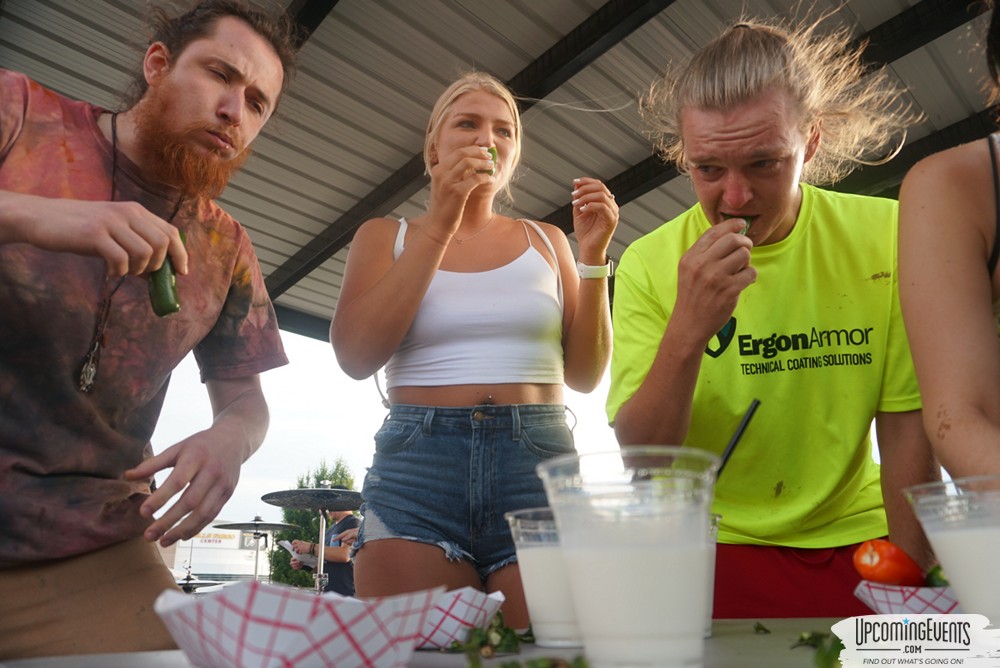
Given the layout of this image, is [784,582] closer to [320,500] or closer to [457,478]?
[457,478]

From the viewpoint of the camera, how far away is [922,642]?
2.27 feet

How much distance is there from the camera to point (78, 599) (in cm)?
137

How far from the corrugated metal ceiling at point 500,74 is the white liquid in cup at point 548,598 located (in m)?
3.26

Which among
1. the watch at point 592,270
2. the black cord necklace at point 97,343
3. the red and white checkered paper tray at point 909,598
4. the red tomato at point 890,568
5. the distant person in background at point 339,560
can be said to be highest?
the watch at point 592,270

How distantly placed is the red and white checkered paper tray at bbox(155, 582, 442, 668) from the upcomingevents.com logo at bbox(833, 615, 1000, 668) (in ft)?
1.35

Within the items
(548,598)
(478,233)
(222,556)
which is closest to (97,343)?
(478,233)

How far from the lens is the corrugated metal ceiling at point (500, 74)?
466cm

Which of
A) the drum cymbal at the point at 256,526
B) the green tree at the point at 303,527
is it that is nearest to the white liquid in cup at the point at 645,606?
the drum cymbal at the point at 256,526

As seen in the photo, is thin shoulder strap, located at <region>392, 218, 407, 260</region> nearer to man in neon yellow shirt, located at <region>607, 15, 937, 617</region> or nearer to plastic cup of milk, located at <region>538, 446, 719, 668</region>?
man in neon yellow shirt, located at <region>607, 15, 937, 617</region>

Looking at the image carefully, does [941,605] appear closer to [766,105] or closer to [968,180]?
[968,180]

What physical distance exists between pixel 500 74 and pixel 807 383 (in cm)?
421

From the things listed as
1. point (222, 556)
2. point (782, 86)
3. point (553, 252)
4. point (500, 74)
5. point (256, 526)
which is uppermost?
point (500, 74)

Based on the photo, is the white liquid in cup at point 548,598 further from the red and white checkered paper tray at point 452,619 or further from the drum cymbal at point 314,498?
the drum cymbal at point 314,498

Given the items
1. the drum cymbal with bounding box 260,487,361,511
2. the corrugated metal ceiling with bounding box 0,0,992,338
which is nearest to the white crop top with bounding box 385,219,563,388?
the corrugated metal ceiling with bounding box 0,0,992,338
